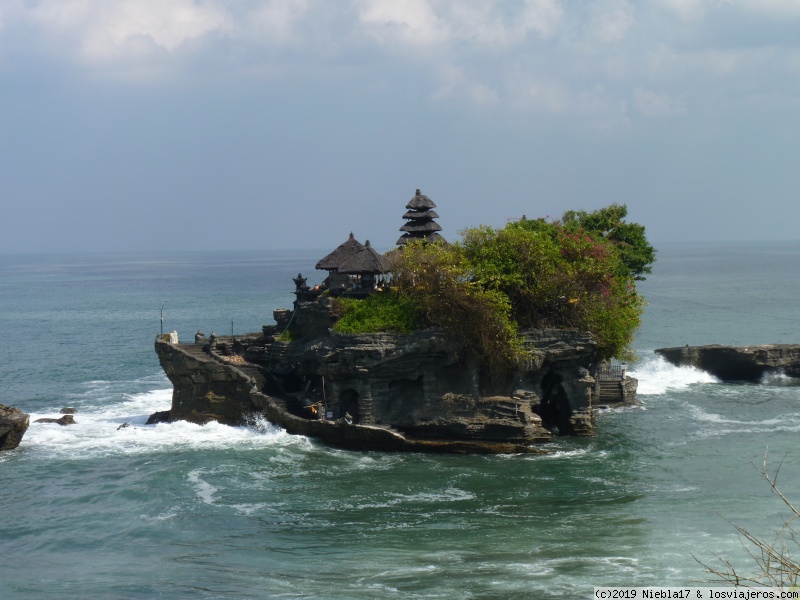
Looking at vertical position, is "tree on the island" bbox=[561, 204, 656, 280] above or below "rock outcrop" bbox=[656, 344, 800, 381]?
above

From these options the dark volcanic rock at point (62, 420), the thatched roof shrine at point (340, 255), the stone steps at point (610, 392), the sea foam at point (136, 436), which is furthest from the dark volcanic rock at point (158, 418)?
the stone steps at point (610, 392)

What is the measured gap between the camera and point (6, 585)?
27.7 metres

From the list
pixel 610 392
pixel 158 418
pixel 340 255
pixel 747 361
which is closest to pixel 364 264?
pixel 340 255

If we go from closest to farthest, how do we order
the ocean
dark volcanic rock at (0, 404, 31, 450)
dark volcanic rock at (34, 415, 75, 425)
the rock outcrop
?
the ocean, dark volcanic rock at (0, 404, 31, 450), dark volcanic rock at (34, 415, 75, 425), the rock outcrop

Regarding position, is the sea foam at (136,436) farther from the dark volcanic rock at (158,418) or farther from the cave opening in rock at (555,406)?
the cave opening in rock at (555,406)

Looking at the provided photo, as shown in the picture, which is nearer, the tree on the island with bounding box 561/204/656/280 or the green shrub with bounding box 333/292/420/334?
the green shrub with bounding box 333/292/420/334

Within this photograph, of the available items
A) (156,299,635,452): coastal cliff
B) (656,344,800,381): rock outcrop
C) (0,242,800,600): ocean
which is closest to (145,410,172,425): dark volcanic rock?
(0,242,800,600): ocean

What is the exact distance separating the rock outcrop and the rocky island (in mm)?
15041

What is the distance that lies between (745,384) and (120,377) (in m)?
40.7

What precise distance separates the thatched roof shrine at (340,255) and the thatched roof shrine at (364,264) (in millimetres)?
562

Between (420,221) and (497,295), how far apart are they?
1137 cm

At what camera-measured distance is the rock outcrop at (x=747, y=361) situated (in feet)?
192

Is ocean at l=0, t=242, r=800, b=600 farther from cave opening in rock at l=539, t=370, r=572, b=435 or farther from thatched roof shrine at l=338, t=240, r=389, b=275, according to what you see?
thatched roof shrine at l=338, t=240, r=389, b=275

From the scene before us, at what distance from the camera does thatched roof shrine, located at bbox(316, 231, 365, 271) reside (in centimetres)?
4662
